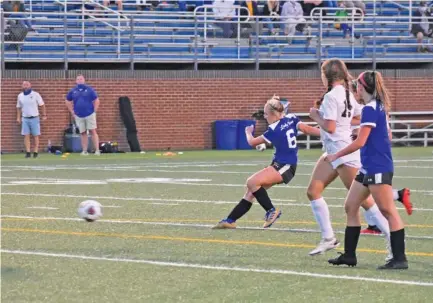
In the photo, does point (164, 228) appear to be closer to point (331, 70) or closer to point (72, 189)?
point (331, 70)

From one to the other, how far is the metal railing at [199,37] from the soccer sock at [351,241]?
20.4m

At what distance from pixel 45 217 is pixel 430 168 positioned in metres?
11.2

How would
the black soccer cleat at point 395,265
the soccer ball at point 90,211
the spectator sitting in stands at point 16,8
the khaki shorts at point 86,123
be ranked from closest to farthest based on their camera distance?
the black soccer cleat at point 395,265 → the soccer ball at point 90,211 → the khaki shorts at point 86,123 → the spectator sitting in stands at point 16,8

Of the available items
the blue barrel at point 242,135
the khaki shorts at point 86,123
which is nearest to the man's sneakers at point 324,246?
the khaki shorts at point 86,123

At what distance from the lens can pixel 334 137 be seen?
38.5 feet

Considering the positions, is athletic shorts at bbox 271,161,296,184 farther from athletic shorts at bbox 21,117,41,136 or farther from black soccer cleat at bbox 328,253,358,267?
athletic shorts at bbox 21,117,41,136

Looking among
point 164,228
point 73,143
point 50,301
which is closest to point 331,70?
point 164,228

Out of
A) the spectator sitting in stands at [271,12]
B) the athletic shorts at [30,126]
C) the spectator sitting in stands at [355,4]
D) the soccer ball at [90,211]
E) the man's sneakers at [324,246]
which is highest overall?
the spectator sitting in stands at [355,4]

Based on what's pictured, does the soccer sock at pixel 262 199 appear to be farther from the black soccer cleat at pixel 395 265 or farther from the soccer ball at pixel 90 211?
the black soccer cleat at pixel 395 265

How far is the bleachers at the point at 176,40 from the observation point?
3114 centimetres

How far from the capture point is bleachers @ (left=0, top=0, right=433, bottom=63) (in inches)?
1226

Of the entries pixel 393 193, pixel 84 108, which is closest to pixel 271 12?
pixel 84 108

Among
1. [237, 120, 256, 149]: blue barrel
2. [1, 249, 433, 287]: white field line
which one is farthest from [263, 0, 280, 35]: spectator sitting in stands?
[1, 249, 433, 287]: white field line

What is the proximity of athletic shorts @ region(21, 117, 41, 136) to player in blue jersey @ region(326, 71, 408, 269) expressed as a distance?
19.5 meters
